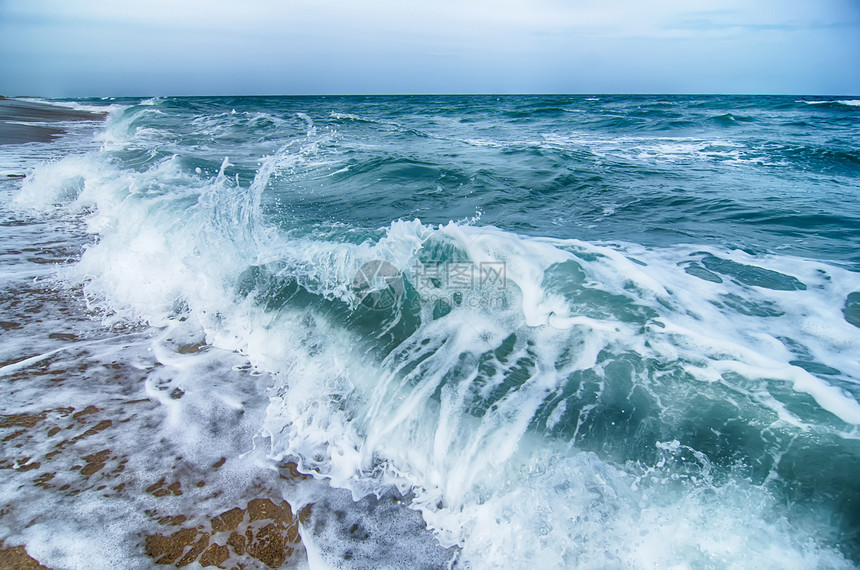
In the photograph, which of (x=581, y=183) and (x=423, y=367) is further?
(x=581, y=183)

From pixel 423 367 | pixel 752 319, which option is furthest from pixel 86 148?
pixel 752 319

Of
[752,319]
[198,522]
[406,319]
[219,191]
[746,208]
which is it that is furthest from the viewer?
[746,208]

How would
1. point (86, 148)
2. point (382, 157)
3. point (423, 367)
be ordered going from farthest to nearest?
point (86, 148) → point (382, 157) → point (423, 367)

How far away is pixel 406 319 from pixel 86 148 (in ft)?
47.0

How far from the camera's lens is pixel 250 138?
14664 millimetres

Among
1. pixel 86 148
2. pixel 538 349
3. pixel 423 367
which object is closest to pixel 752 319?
pixel 538 349

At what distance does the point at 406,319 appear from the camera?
12.0ft

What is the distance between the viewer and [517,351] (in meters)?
3.10

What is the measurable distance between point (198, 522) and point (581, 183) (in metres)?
7.94

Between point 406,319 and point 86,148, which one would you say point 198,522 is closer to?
point 406,319

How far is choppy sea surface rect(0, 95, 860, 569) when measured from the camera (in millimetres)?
1949

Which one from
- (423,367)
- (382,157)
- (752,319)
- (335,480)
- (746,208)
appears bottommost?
(335,480)

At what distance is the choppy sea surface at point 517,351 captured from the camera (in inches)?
76.7

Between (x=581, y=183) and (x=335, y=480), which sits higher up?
(x=581, y=183)
